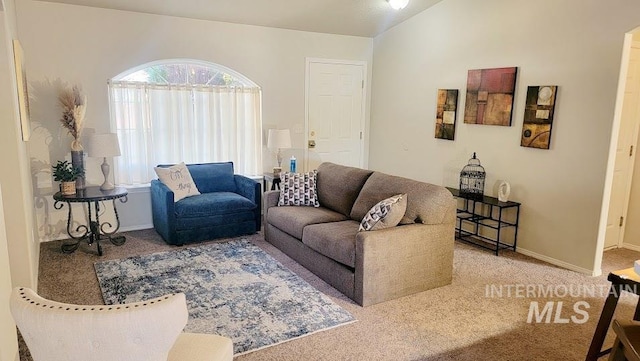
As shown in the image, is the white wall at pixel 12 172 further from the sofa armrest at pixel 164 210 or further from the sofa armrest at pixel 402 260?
the sofa armrest at pixel 402 260

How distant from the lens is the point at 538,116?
4250mm

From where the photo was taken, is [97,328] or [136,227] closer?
[97,328]

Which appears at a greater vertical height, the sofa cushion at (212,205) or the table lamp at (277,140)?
the table lamp at (277,140)

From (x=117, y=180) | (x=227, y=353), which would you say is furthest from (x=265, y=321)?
(x=117, y=180)

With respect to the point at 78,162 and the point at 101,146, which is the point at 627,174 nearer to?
the point at 101,146

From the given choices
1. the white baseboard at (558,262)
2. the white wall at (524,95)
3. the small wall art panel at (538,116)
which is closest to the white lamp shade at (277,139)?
the white wall at (524,95)

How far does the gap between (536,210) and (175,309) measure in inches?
158

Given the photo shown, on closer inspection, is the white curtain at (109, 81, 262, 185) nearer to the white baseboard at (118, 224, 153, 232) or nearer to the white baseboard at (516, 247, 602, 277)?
the white baseboard at (118, 224, 153, 232)

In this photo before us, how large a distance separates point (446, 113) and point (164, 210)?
3.46 metres

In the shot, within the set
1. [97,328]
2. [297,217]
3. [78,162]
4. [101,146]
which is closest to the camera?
[97,328]

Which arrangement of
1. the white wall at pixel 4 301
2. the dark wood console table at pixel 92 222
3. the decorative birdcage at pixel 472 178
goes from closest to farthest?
1. the white wall at pixel 4 301
2. the dark wood console table at pixel 92 222
3. the decorative birdcage at pixel 472 178

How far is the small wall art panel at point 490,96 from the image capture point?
4500 mm

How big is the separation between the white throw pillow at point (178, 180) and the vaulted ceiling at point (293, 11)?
5.76 ft

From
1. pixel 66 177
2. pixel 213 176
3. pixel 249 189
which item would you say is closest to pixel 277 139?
pixel 249 189
